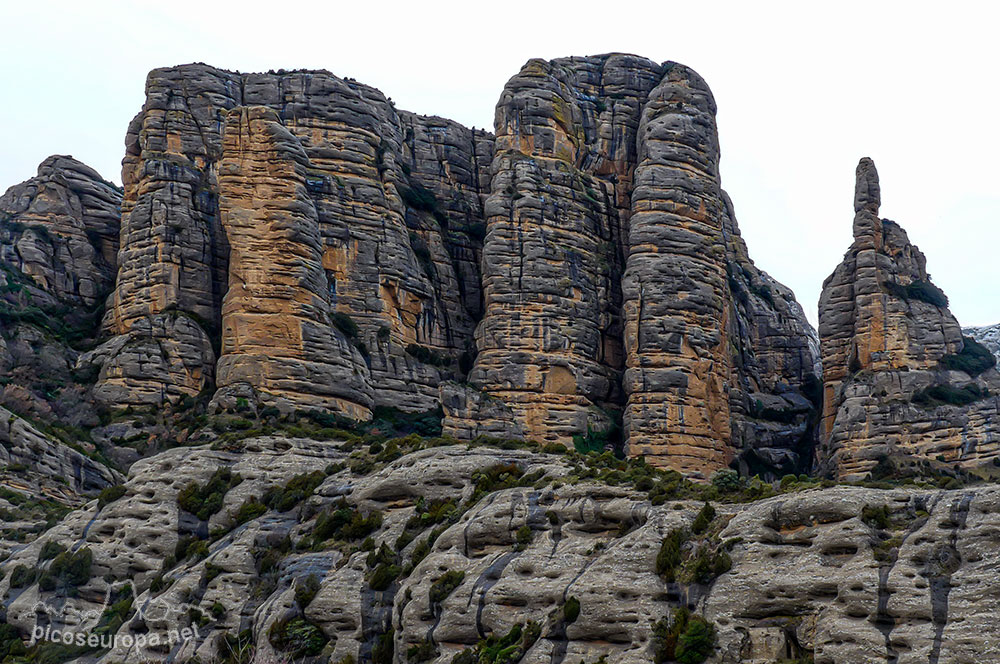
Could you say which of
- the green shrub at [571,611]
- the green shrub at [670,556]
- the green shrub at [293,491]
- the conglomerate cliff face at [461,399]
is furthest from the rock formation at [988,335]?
the green shrub at [571,611]

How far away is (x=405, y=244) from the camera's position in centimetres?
10394

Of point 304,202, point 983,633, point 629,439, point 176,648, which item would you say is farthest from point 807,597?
point 304,202

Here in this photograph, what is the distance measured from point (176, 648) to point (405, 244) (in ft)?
156

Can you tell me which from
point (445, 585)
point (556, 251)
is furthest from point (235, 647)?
point (556, 251)

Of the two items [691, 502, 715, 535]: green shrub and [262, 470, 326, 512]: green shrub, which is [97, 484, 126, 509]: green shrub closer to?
[262, 470, 326, 512]: green shrub

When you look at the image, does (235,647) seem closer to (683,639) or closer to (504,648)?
(504,648)

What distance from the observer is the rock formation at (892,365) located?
94688mm

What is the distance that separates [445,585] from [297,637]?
8006 mm

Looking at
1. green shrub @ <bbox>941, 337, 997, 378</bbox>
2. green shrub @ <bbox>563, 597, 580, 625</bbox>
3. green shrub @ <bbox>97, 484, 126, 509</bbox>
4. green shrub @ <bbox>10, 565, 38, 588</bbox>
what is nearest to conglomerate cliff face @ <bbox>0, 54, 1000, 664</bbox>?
green shrub @ <bbox>10, 565, 38, 588</bbox>

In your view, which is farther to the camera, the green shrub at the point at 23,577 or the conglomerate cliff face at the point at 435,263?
the conglomerate cliff face at the point at 435,263

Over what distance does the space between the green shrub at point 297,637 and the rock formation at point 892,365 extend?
49.4 m

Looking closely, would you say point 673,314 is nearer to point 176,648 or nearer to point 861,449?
point 861,449

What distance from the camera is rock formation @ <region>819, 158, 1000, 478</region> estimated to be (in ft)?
311

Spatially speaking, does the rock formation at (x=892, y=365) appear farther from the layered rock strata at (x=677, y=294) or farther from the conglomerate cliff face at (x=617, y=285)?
the layered rock strata at (x=677, y=294)
